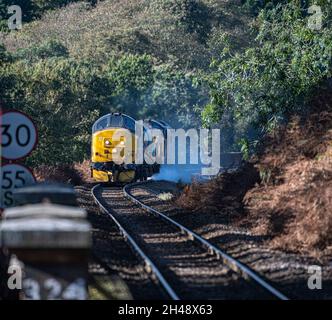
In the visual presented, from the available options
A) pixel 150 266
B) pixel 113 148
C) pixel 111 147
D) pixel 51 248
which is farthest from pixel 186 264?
pixel 111 147

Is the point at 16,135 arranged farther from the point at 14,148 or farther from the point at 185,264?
the point at 185,264

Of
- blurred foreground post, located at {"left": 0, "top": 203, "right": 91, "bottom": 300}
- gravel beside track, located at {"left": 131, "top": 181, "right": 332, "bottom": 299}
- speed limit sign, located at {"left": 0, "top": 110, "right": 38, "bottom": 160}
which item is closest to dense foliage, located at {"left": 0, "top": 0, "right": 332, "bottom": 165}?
gravel beside track, located at {"left": 131, "top": 181, "right": 332, "bottom": 299}

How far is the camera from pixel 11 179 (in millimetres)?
12445

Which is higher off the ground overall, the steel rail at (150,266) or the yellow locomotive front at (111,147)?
the yellow locomotive front at (111,147)

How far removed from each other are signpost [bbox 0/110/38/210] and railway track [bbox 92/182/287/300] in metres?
2.34

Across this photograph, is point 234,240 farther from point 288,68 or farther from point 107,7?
point 107,7

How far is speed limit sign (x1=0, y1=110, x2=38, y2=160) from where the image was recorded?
12.3m

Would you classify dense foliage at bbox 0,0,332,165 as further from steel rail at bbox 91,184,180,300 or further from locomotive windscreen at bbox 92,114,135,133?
steel rail at bbox 91,184,180,300

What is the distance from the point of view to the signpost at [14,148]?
12281mm

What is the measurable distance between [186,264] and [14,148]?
14.7ft

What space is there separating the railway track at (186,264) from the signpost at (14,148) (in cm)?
234

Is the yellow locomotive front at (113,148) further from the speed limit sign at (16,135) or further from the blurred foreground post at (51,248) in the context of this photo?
the blurred foreground post at (51,248)

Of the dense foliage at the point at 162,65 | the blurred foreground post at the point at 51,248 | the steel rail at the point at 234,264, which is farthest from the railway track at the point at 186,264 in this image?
the dense foliage at the point at 162,65
